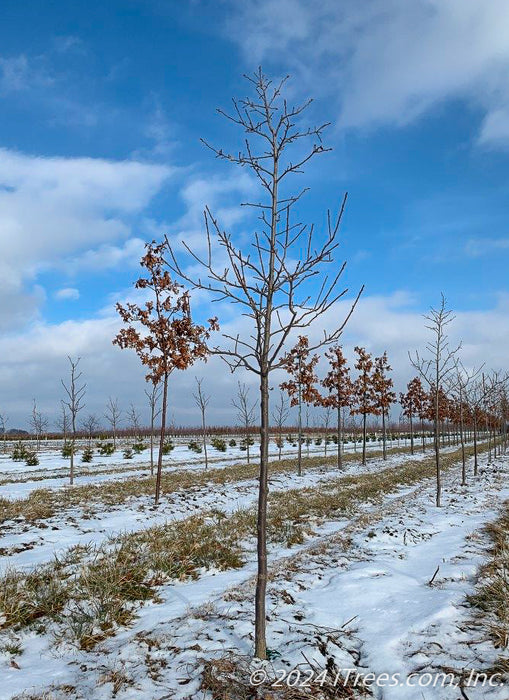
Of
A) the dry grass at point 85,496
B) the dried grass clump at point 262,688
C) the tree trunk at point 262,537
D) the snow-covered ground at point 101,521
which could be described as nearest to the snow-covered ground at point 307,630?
the dried grass clump at point 262,688

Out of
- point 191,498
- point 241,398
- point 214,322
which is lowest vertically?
point 191,498

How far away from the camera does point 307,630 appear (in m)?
3.97

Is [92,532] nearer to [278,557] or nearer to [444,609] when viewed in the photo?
[278,557]

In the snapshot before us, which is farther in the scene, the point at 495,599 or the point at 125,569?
the point at 125,569

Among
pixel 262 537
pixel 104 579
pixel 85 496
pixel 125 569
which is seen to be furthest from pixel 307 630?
pixel 85 496

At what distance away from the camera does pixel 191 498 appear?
41.3 feet

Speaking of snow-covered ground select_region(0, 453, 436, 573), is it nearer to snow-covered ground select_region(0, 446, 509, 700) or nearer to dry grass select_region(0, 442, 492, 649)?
dry grass select_region(0, 442, 492, 649)

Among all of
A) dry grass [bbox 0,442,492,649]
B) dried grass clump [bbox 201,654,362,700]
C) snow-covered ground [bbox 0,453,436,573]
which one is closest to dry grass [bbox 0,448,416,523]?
snow-covered ground [bbox 0,453,436,573]

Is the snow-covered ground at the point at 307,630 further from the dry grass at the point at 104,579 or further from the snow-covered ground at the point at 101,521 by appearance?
the snow-covered ground at the point at 101,521

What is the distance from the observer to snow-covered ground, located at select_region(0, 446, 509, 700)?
10.6 ft

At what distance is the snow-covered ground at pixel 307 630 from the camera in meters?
3.23

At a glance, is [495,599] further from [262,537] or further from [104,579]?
[104,579]

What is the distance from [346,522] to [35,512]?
284 inches

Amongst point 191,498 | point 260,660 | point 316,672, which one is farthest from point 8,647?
point 191,498
